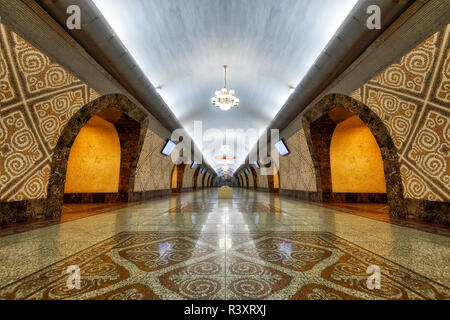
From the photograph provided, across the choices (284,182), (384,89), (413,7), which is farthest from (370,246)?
(284,182)

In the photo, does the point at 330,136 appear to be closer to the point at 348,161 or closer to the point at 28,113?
the point at 348,161

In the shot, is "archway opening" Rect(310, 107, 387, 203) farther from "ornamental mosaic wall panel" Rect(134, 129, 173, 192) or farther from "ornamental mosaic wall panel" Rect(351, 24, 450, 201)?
→ "ornamental mosaic wall panel" Rect(134, 129, 173, 192)

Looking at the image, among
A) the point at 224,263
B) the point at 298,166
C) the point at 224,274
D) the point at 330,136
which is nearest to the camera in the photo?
the point at 224,274

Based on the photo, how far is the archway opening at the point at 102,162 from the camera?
5637 mm

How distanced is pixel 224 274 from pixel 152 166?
6.52 m

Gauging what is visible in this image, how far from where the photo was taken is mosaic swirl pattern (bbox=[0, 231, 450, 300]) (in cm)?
90

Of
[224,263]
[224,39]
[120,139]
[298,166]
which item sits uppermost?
[224,39]

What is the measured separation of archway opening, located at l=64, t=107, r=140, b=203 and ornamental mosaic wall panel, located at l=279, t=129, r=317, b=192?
18.7 feet

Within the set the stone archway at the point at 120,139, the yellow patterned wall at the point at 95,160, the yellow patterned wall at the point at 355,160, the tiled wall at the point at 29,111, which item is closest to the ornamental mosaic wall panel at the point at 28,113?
the tiled wall at the point at 29,111

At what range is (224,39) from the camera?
14.0 ft

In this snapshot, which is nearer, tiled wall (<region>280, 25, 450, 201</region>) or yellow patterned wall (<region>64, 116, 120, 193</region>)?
tiled wall (<region>280, 25, 450, 201</region>)

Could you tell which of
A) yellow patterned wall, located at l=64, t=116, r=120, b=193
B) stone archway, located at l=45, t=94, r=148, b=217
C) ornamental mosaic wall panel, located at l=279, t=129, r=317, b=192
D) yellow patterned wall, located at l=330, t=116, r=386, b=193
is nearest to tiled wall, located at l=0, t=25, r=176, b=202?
stone archway, located at l=45, t=94, r=148, b=217

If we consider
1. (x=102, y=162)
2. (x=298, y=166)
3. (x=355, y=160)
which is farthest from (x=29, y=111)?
(x=355, y=160)
